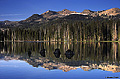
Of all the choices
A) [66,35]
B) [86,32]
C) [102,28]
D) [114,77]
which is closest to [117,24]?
[102,28]

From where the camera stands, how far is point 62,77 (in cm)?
2136

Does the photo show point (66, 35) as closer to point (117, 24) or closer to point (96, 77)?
point (117, 24)

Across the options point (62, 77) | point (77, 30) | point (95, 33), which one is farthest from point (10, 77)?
point (77, 30)

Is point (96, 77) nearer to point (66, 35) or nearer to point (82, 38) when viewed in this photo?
point (82, 38)

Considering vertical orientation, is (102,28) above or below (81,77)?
above

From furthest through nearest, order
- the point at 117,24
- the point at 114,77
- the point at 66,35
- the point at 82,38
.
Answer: the point at 66,35, the point at 82,38, the point at 117,24, the point at 114,77

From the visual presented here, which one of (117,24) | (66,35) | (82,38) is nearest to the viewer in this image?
(117,24)

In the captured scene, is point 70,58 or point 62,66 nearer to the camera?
point 62,66

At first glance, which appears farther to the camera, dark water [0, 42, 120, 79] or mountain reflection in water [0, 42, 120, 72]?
mountain reflection in water [0, 42, 120, 72]

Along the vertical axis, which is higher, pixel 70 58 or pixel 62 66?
pixel 70 58

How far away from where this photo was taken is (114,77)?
Result: 20734mm

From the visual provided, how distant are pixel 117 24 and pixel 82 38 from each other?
106 feet

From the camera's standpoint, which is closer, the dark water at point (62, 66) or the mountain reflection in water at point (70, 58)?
the dark water at point (62, 66)

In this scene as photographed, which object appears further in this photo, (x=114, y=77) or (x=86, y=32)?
(x=86, y=32)
